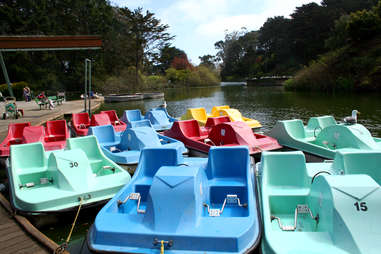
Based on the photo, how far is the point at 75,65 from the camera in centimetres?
4509

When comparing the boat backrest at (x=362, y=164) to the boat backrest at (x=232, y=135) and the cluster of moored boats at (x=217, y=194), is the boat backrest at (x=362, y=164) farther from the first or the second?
the boat backrest at (x=232, y=135)

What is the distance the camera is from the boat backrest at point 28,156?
614 centimetres

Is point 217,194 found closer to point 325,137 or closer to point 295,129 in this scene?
point 325,137

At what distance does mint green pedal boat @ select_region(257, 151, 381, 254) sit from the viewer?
3.14 meters

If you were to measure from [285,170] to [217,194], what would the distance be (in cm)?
118

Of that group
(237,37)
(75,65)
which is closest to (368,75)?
(75,65)

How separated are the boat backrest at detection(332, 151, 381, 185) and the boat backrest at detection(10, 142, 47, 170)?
5768mm

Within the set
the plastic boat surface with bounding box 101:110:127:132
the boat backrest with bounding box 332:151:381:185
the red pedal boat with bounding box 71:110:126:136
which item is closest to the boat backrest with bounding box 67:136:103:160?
the red pedal boat with bounding box 71:110:126:136

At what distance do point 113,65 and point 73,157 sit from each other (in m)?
45.2

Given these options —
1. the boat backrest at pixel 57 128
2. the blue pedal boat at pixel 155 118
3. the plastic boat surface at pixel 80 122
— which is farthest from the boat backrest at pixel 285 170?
the plastic boat surface at pixel 80 122

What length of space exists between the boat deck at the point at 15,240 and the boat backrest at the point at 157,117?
8983mm

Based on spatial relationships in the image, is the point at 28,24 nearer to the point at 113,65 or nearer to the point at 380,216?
the point at 113,65

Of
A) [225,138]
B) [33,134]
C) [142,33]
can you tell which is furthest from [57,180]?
[142,33]

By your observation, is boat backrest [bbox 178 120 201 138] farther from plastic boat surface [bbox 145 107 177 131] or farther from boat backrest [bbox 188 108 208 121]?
boat backrest [bbox 188 108 208 121]
